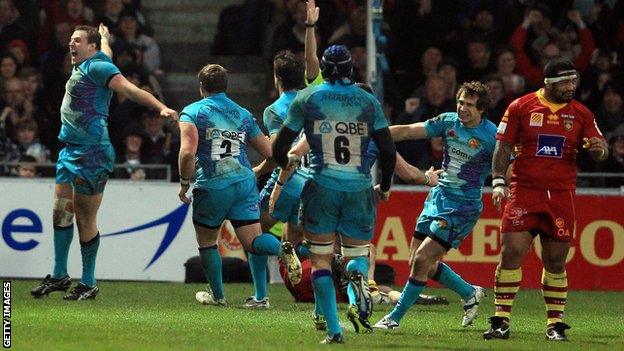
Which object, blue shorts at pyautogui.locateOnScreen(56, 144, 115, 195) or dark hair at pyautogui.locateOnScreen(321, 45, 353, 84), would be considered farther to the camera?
blue shorts at pyautogui.locateOnScreen(56, 144, 115, 195)

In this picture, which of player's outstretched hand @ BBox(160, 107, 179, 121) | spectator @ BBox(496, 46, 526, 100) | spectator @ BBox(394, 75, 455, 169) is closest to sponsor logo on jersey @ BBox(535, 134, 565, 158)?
player's outstretched hand @ BBox(160, 107, 179, 121)

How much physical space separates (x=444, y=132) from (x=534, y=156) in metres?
1.10

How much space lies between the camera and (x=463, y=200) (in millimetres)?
13680

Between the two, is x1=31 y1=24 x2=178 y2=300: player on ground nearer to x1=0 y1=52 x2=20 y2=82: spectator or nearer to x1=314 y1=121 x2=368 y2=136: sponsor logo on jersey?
x1=314 y1=121 x2=368 y2=136: sponsor logo on jersey

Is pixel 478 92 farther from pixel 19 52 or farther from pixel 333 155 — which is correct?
pixel 19 52

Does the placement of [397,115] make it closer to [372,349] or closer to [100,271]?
[100,271]

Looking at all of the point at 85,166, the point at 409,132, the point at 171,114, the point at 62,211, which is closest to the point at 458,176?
the point at 409,132

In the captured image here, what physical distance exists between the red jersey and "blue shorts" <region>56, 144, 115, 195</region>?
4.36m

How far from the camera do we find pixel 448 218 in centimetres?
1356

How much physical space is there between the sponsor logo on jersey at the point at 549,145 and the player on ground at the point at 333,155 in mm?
1468

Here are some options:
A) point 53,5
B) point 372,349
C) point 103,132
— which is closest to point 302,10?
point 53,5

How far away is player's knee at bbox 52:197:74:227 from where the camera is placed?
1562 centimetres

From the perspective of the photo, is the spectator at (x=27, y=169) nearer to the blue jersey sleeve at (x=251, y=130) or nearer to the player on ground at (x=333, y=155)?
the blue jersey sleeve at (x=251, y=130)

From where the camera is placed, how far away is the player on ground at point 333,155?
38.9ft
